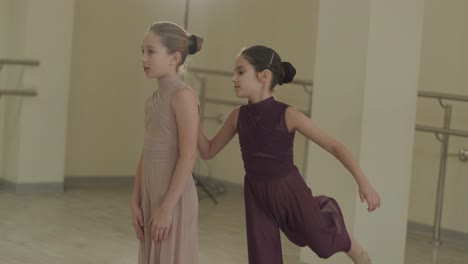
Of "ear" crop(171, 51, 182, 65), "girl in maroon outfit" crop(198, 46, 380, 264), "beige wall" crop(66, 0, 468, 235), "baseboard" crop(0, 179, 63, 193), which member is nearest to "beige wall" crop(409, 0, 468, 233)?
"beige wall" crop(66, 0, 468, 235)

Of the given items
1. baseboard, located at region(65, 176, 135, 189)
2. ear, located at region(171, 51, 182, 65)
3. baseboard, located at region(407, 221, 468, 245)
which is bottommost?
baseboard, located at region(65, 176, 135, 189)

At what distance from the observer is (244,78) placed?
13.2 feet

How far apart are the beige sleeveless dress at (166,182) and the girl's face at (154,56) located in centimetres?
7

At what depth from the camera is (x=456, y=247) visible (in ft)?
22.8

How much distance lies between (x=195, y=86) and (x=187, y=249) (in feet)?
18.4

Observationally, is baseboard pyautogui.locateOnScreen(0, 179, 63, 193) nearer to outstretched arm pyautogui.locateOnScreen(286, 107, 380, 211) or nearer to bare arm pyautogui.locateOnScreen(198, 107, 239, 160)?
bare arm pyautogui.locateOnScreen(198, 107, 239, 160)

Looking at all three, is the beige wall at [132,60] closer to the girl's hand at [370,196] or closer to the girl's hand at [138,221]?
the girl's hand at [370,196]

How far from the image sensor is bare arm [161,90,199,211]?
3.52 metres

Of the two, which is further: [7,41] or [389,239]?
[7,41]

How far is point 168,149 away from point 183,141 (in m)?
→ 0.10

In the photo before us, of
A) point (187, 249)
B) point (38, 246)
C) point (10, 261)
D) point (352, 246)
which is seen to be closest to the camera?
point (187, 249)

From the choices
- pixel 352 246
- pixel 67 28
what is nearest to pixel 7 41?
pixel 67 28

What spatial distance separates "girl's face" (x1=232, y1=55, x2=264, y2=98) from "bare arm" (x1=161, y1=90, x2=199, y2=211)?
451 millimetres

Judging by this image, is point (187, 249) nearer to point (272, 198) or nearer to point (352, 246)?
point (272, 198)
